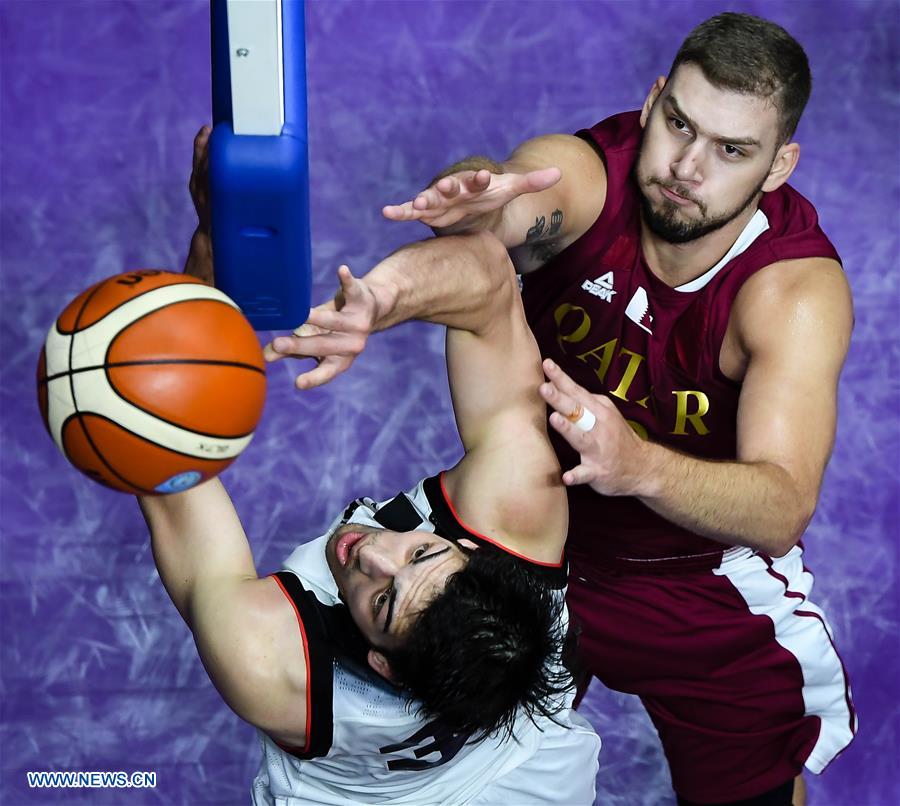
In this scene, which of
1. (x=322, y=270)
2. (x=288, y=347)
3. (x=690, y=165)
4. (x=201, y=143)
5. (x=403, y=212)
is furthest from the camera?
(x=322, y=270)

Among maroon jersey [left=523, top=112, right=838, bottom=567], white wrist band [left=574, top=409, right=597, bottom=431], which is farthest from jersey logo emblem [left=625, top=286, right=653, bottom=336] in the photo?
white wrist band [left=574, top=409, right=597, bottom=431]

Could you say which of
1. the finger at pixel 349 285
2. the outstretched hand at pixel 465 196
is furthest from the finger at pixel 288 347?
the outstretched hand at pixel 465 196

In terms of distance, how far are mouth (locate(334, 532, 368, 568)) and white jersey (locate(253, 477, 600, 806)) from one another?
7cm

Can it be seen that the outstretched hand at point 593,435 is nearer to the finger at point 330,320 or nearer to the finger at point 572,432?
the finger at point 572,432

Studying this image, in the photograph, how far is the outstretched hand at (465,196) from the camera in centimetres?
226

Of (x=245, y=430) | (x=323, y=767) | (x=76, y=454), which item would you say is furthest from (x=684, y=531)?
(x=76, y=454)

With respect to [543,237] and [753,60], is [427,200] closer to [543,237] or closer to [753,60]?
[543,237]

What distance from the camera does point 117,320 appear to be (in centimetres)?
204

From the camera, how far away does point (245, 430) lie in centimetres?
212

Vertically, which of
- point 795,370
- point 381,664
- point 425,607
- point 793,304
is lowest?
point 381,664

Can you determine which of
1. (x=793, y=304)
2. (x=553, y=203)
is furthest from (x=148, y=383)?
(x=793, y=304)

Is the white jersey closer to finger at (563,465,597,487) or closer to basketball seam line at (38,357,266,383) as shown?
finger at (563,465,597,487)

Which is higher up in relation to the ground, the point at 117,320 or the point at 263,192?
the point at 263,192

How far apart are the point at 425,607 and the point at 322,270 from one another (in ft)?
5.77
